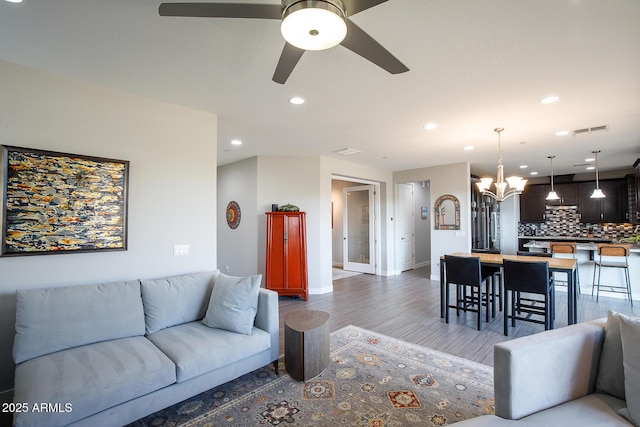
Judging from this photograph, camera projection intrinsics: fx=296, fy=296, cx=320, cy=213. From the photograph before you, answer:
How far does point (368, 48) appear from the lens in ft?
5.39

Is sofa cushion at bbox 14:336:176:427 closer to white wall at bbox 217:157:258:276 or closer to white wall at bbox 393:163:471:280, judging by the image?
white wall at bbox 217:157:258:276

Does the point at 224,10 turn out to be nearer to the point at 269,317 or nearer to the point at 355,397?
the point at 269,317

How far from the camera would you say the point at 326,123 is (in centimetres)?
384

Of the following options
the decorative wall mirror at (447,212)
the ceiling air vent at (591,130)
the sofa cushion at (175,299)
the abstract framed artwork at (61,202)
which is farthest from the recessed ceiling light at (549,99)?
the abstract framed artwork at (61,202)

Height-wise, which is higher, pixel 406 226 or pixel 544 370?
pixel 406 226

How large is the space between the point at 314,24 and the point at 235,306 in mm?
2145

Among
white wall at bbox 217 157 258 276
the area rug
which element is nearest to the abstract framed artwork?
the area rug

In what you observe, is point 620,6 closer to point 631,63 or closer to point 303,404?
point 631,63

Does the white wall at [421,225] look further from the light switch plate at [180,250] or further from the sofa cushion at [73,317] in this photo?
the sofa cushion at [73,317]

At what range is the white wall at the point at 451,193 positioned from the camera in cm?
638

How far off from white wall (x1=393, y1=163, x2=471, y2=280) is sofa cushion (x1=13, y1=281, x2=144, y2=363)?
6.05 metres

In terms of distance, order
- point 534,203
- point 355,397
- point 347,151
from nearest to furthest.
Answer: point 355,397 → point 347,151 → point 534,203

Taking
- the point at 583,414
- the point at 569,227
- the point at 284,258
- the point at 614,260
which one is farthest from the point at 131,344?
the point at 569,227

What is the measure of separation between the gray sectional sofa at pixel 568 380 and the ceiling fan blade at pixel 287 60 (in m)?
1.93
